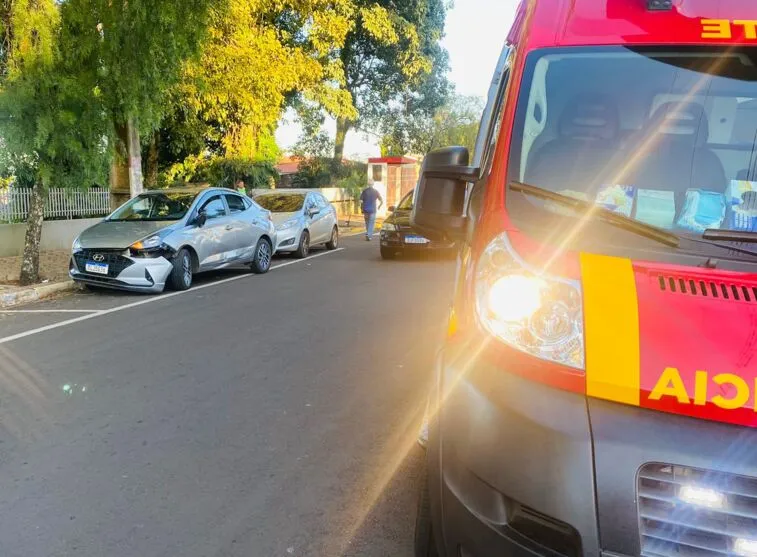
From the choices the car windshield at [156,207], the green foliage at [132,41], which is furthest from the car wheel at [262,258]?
the green foliage at [132,41]

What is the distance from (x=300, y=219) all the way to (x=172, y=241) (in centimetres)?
549

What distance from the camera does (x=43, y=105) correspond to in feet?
31.7

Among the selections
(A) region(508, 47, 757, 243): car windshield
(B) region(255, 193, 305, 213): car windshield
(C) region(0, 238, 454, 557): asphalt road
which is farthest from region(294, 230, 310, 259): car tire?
(A) region(508, 47, 757, 243): car windshield

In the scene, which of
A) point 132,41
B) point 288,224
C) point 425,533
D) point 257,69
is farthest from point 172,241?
point 425,533

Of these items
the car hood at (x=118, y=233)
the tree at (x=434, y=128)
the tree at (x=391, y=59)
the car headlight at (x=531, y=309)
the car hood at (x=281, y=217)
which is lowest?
the car hood at (x=281, y=217)

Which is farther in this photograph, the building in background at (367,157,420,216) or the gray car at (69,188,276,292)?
the building in background at (367,157,420,216)

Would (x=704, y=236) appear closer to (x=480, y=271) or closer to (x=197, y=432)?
(x=480, y=271)

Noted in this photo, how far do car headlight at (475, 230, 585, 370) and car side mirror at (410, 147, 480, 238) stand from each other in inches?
32.3

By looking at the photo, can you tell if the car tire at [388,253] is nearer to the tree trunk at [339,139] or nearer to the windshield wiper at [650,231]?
the windshield wiper at [650,231]

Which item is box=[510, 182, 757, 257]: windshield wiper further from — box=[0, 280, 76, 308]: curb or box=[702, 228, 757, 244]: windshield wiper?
box=[0, 280, 76, 308]: curb

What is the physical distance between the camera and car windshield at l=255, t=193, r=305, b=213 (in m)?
15.1

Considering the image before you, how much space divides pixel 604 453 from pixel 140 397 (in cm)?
397

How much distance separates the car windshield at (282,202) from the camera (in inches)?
596

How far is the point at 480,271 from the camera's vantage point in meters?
2.32
